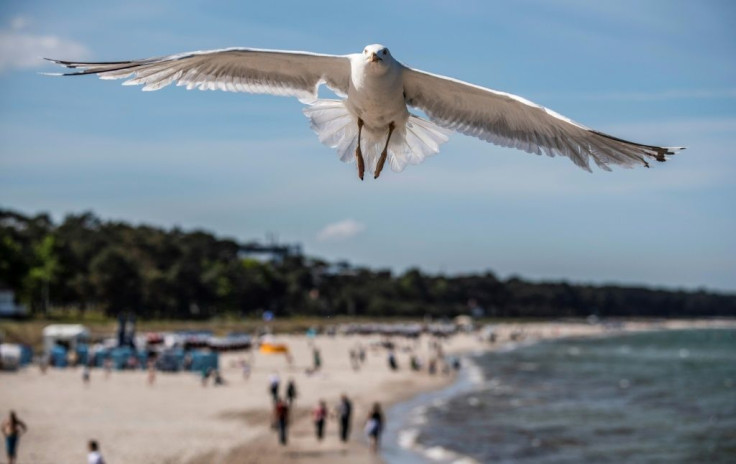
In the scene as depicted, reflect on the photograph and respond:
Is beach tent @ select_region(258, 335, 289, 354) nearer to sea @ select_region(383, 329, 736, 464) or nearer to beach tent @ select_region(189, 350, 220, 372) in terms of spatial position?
sea @ select_region(383, 329, 736, 464)

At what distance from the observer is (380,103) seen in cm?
573

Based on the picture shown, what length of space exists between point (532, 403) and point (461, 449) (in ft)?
43.4

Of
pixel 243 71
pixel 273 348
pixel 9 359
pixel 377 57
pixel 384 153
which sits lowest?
pixel 273 348

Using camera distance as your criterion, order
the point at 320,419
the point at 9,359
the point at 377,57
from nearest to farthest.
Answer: the point at 377,57, the point at 320,419, the point at 9,359

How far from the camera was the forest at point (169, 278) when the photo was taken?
70.2 metres

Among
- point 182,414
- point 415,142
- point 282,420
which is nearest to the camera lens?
point 415,142

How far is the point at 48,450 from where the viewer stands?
1928 cm

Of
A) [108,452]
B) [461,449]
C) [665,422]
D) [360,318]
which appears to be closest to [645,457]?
[461,449]

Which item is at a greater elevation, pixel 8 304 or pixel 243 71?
pixel 243 71

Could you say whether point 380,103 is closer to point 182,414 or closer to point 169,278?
point 182,414

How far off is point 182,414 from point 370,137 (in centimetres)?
2128

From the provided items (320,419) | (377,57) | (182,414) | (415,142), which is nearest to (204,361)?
(182,414)

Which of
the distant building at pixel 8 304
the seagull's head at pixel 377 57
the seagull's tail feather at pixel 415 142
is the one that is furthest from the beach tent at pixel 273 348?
the seagull's head at pixel 377 57

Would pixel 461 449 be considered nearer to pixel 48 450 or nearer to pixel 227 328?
pixel 48 450
